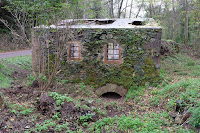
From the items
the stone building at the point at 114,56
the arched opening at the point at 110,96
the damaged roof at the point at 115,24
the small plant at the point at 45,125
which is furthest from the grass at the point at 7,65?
the arched opening at the point at 110,96

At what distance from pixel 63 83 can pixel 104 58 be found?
213 centimetres

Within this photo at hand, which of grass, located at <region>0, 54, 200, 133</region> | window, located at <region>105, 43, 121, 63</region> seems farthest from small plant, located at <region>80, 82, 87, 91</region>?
window, located at <region>105, 43, 121, 63</region>

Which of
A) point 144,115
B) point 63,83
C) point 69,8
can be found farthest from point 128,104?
point 69,8

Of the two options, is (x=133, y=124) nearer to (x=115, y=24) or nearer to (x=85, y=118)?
(x=85, y=118)

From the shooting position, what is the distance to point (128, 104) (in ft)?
20.9

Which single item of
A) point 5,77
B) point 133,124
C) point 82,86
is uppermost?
point 5,77

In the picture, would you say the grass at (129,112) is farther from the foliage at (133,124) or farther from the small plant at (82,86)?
the small plant at (82,86)

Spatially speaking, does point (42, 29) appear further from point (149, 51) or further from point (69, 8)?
point (149, 51)

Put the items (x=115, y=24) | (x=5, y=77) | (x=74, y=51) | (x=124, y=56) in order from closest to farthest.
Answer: (x=124, y=56)
(x=5, y=77)
(x=74, y=51)
(x=115, y=24)

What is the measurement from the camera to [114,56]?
757cm

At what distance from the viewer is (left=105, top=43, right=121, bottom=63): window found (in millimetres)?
7391

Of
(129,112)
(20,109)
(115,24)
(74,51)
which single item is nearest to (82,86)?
(74,51)

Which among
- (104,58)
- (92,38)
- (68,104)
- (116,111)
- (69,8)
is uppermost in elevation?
(69,8)

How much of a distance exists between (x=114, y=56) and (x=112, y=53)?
162 mm
